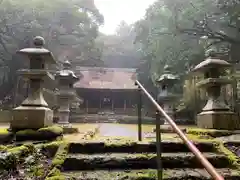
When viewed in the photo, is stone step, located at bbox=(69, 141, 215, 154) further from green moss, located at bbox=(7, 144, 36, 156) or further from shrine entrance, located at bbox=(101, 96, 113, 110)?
shrine entrance, located at bbox=(101, 96, 113, 110)

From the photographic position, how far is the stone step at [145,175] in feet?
9.60

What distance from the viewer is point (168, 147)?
149 inches

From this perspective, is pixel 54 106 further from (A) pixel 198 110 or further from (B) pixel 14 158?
(B) pixel 14 158

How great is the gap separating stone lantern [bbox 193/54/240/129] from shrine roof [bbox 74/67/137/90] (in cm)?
1574

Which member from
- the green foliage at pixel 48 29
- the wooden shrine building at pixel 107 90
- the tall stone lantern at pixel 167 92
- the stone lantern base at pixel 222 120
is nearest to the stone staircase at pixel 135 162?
the stone lantern base at pixel 222 120

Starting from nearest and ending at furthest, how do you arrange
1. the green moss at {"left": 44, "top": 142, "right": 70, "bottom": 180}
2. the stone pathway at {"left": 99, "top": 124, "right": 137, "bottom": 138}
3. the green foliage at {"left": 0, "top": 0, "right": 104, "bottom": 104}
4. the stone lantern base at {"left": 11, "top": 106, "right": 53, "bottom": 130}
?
1. the green moss at {"left": 44, "top": 142, "right": 70, "bottom": 180}
2. the stone lantern base at {"left": 11, "top": 106, "right": 53, "bottom": 130}
3. the stone pathway at {"left": 99, "top": 124, "right": 137, "bottom": 138}
4. the green foliage at {"left": 0, "top": 0, "right": 104, "bottom": 104}

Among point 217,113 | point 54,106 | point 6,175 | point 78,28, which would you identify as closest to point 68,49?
point 78,28

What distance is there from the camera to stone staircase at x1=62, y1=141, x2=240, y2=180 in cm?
299

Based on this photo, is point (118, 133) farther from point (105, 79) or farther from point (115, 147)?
point (105, 79)

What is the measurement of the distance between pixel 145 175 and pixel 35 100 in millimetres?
2981

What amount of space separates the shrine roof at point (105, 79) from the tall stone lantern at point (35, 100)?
53.0 ft

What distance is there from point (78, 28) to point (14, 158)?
20.7 m

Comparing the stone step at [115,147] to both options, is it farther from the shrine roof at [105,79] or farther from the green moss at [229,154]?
the shrine roof at [105,79]

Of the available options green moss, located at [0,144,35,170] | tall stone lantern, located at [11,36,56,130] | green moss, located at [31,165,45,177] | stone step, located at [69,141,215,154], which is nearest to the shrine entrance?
tall stone lantern, located at [11,36,56,130]
